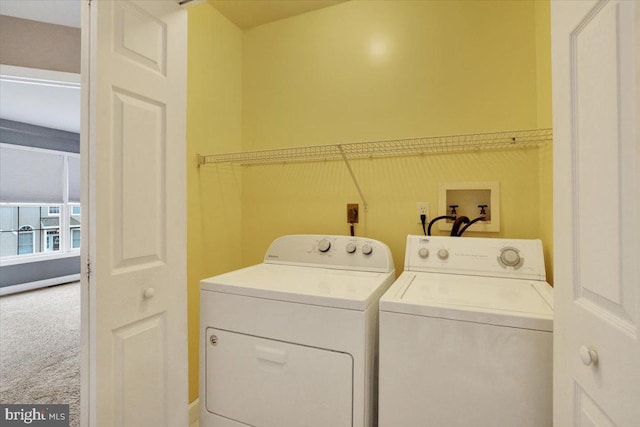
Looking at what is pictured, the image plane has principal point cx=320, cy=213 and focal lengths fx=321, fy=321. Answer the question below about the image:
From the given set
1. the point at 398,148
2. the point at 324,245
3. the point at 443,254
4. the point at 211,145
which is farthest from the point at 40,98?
the point at 443,254

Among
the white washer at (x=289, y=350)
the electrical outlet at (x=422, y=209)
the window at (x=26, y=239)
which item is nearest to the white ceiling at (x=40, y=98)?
the window at (x=26, y=239)

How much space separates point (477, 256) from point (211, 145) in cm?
166

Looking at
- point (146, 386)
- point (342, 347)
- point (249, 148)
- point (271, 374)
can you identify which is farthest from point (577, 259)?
point (249, 148)

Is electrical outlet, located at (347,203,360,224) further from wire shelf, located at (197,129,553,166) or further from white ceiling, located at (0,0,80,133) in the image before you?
white ceiling, located at (0,0,80,133)

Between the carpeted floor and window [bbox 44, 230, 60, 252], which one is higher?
window [bbox 44, 230, 60, 252]

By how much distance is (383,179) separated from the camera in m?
1.92

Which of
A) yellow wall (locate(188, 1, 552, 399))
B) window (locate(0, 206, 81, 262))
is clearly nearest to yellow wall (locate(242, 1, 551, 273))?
yellow wall (locate(188, 1, 552, 399))

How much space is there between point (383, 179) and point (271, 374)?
120 cm

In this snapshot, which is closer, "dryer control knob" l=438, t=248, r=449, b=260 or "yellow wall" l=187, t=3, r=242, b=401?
"dryer control knob" l=438, t=248, r=449, b=260

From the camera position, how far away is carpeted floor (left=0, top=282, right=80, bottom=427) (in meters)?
2.10

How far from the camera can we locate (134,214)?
119 centimetres

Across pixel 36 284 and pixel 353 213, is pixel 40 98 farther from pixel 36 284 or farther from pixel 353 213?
pixel 353 213

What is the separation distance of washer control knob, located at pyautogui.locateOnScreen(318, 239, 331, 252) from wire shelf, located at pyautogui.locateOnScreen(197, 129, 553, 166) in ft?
1.75

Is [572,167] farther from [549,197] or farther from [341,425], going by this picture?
[341,425]
